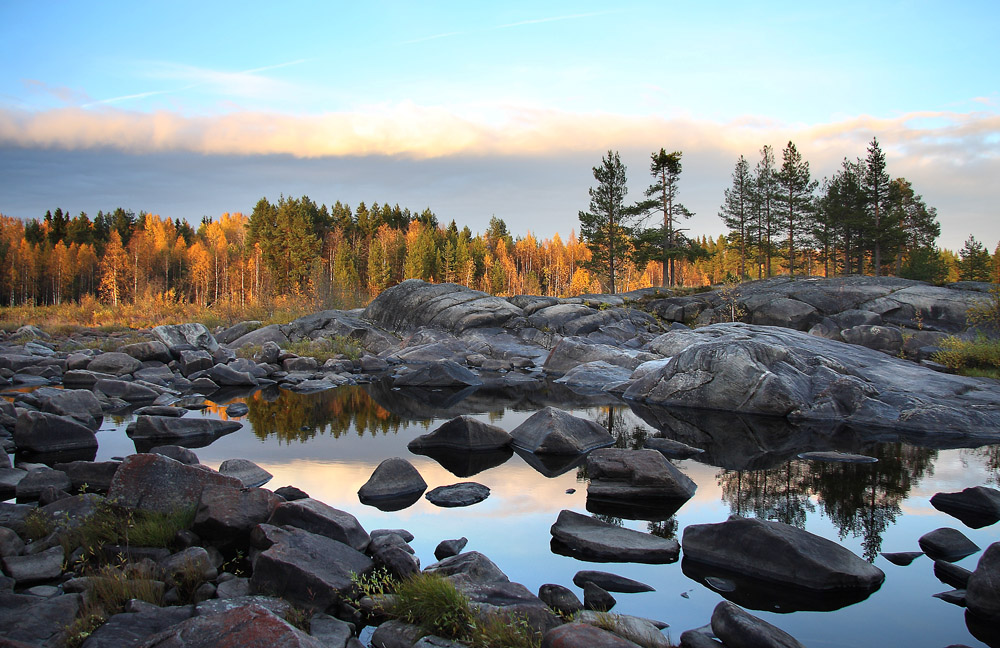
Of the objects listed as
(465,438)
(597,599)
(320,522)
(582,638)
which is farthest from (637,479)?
(582,638)

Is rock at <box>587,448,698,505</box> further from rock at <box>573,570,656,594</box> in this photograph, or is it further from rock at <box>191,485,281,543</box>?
rock at <box>191,485,281,543</box>

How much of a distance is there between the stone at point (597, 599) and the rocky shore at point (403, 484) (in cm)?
1

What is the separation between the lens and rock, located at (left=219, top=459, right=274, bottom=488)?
773cm

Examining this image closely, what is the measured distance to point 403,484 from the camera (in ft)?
24.7

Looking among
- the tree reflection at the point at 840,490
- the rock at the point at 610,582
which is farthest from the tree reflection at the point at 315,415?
the rock at the point at 610,582

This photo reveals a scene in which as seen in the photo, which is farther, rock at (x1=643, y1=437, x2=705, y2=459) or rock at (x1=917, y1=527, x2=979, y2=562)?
rock at (x1=643, y1=437, x2=705, y2=459)

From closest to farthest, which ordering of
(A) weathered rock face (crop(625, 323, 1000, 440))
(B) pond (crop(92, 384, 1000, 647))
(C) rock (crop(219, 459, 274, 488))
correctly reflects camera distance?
(B) pond (crop(92, 384, 1000, 647)), (C) rock (crop(219, 459, 274, 488)), (A) weathered rock face (crop(625, 323, 1000, 440))

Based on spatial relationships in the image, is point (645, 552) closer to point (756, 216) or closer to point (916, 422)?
point (916, 422)

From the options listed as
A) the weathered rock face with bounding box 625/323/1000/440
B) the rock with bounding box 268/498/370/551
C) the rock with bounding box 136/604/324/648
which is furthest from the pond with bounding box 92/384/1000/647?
the rock with bounding box 136/604/324/648

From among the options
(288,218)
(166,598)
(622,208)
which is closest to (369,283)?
(288,218)

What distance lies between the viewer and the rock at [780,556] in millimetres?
4922

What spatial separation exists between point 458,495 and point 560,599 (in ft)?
9.89

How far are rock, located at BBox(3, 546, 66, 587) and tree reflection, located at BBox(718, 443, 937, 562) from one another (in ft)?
20.7

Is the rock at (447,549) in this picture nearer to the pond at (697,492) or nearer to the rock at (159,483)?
the pond at (697,492)
